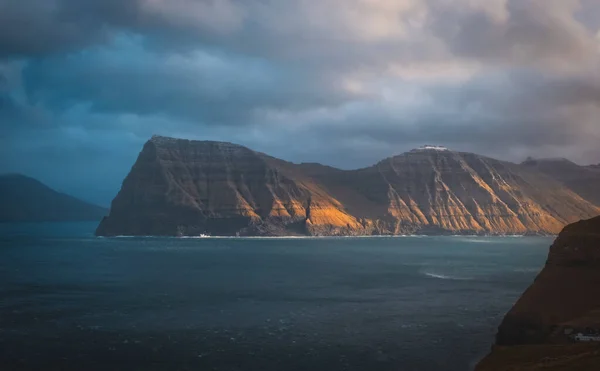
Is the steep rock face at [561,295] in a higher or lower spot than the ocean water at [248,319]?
higher

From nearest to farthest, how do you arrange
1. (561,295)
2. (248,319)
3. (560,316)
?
(560,316), (561,295), (248,319)

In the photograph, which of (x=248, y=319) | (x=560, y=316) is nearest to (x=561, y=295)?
(x=560, y=316)

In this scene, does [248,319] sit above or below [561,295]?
below

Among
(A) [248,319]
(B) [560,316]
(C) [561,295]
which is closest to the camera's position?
(B) [560,316]

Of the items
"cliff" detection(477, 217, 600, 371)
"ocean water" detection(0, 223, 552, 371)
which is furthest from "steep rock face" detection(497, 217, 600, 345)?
"ocean water" detection(0, 223, 552, 371)

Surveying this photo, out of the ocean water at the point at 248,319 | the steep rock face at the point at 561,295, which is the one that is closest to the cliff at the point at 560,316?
the steep rock face at the point at 561,295

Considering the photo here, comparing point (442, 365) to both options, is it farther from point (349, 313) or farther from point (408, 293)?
point (408, 293)

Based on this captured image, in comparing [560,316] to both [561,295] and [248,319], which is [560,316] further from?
[248,319]

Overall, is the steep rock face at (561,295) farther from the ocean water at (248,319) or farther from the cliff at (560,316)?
the ocean water at (248,319)
